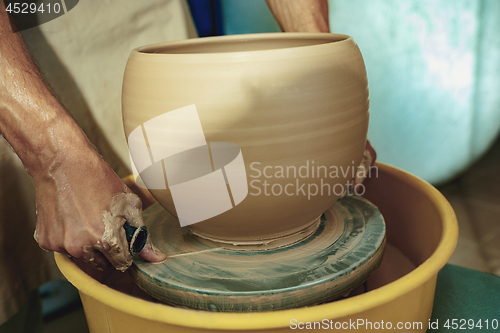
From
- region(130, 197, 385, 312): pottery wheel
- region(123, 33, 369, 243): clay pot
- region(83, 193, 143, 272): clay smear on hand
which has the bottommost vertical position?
region(130, 197, 385, 312): pottery wheel

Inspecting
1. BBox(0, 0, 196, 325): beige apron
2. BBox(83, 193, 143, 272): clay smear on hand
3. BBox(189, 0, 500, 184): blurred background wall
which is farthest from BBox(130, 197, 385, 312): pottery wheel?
BBox(189, 0, 500, 184): blurred background wall

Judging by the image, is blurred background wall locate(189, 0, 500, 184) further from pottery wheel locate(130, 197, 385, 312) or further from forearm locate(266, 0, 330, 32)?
pottery wheel locate(130, 197, 385, 312)

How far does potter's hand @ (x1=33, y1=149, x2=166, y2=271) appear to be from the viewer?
1.74 feet

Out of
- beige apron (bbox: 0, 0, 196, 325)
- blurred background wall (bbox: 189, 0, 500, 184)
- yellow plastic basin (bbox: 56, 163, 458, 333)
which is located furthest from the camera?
blurred background wall (bbox: 189, 0, 500, 184)

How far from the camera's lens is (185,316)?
455 millimetres

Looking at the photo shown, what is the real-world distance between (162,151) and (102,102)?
60 centimetres

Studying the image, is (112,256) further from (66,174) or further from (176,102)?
(176,102)

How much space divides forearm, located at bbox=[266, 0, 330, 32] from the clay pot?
43cm

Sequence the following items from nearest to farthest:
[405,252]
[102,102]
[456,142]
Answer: [405,252] → [102,102] → [456,142]

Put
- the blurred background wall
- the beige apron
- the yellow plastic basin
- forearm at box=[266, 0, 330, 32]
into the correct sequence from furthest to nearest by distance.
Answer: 1. the blurred background wall
2. forearm at box=[266, 0, 330, 32]
3. the beige apron
4. the yellow plastic basin

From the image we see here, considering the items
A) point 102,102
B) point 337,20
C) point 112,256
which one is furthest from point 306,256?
point 337,20

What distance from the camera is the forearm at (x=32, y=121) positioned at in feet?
1.80

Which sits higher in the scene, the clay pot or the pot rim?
the pot rim

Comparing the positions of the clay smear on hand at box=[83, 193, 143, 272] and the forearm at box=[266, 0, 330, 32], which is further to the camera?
the forearm at box=[266, 0, 330, 32]
